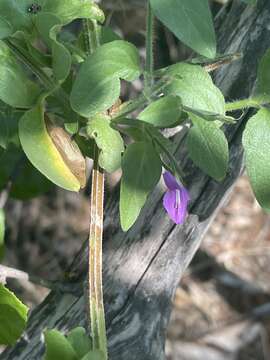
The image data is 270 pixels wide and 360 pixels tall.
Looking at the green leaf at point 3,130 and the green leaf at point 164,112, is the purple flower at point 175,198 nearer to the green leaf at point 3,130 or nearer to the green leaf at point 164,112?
the green leaf at point 164,112

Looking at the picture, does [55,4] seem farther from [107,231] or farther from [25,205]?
[25,205]

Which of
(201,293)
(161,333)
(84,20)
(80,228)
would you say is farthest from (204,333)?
(84,20)

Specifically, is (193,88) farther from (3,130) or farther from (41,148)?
(3,130)

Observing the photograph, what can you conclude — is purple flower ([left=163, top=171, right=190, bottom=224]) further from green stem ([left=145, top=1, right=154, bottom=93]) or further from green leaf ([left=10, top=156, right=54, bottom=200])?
green leaf ([left=10, top=156, right=54, bottom=200])

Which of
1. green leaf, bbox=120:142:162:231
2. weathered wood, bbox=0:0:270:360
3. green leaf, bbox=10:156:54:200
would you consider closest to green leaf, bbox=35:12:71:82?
green leaf, bbox=120:142:162:231

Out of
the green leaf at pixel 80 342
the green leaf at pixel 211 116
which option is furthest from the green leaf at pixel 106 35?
the green leaf at pixel 80 342

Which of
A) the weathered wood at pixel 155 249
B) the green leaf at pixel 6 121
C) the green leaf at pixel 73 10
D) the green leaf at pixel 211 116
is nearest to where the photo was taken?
the green leaf at pixel 211 116
